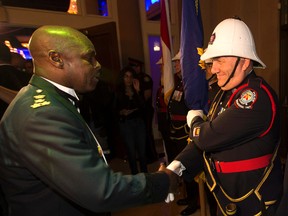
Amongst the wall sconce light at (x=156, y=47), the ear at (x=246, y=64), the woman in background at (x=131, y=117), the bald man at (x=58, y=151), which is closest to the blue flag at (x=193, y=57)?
the ear at (x=246, y=64)

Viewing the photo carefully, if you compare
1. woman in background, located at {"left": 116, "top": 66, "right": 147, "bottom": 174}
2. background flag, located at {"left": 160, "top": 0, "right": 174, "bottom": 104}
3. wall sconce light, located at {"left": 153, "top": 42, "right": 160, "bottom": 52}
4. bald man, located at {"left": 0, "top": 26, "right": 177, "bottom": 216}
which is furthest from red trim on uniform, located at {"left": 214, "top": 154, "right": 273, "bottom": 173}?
wall sconce light, located at {"left": 153, "top": 42, "right": 160, "bottom": 52}

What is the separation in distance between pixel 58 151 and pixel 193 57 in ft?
5.00

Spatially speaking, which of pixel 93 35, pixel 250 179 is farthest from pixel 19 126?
pixel 93 35

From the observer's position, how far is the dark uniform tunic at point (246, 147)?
1214 mm

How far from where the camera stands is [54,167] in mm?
789

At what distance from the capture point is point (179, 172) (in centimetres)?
143

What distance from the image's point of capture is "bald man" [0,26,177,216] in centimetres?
79

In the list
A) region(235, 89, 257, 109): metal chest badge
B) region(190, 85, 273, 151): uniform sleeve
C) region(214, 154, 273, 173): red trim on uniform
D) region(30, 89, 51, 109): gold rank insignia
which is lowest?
region(214, 154, 273, 173): red trim on uniform

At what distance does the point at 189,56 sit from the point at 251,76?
0.79 metres

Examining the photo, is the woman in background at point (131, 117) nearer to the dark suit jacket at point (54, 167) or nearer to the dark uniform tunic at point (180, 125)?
the dark uniform tunic at point (180, 125)

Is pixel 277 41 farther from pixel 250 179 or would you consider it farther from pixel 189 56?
pixel 250 179

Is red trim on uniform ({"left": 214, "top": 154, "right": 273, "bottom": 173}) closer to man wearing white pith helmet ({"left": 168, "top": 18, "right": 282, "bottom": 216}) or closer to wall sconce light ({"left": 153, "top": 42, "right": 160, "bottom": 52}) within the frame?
Answer: man wearing white pith helmet ({"left": 168, "top": 18, "right": 282, "bottom": 216})

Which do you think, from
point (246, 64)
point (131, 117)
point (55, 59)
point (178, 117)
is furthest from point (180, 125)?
point (55, 59)

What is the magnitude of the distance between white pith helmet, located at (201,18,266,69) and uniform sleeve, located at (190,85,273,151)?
20 cm
